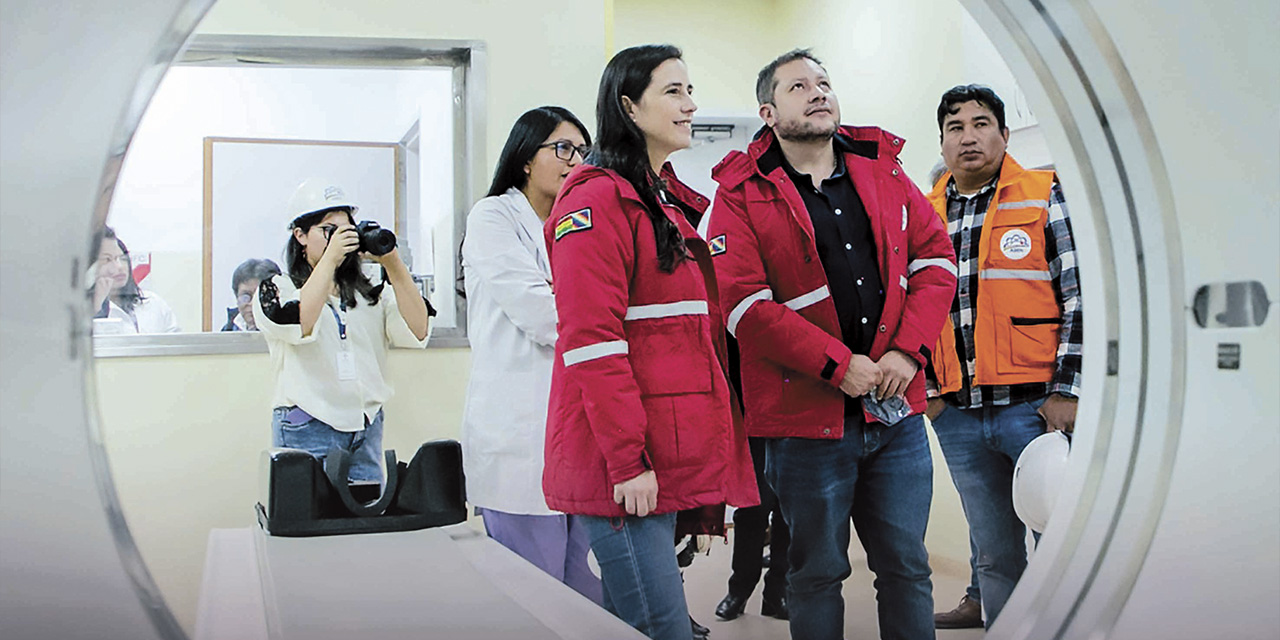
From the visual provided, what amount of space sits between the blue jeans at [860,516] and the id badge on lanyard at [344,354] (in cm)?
123

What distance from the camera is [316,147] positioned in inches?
122

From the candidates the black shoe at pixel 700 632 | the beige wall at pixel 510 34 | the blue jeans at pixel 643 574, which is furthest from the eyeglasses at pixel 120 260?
the blue jeans at pixel 643 574

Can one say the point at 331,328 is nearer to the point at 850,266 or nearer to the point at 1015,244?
the point at 850,266

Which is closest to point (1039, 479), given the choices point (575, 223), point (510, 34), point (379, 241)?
point (575, 223)

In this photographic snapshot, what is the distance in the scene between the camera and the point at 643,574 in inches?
50.0

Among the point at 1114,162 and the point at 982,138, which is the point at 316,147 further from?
the point at 1114,162

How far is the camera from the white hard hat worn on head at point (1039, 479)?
130 centimetres

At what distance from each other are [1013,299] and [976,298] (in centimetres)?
8

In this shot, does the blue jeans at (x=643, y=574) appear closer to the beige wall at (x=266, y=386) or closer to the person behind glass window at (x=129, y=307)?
the beige wall at (x=266, y=386)

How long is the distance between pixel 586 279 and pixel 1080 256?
60cm


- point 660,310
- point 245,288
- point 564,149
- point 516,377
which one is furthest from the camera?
point 245,288

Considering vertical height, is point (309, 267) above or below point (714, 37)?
below

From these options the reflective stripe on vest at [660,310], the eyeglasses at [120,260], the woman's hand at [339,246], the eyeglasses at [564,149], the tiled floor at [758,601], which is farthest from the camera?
the eyeglasses at [120,260]

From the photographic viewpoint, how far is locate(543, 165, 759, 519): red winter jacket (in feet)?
4.15
